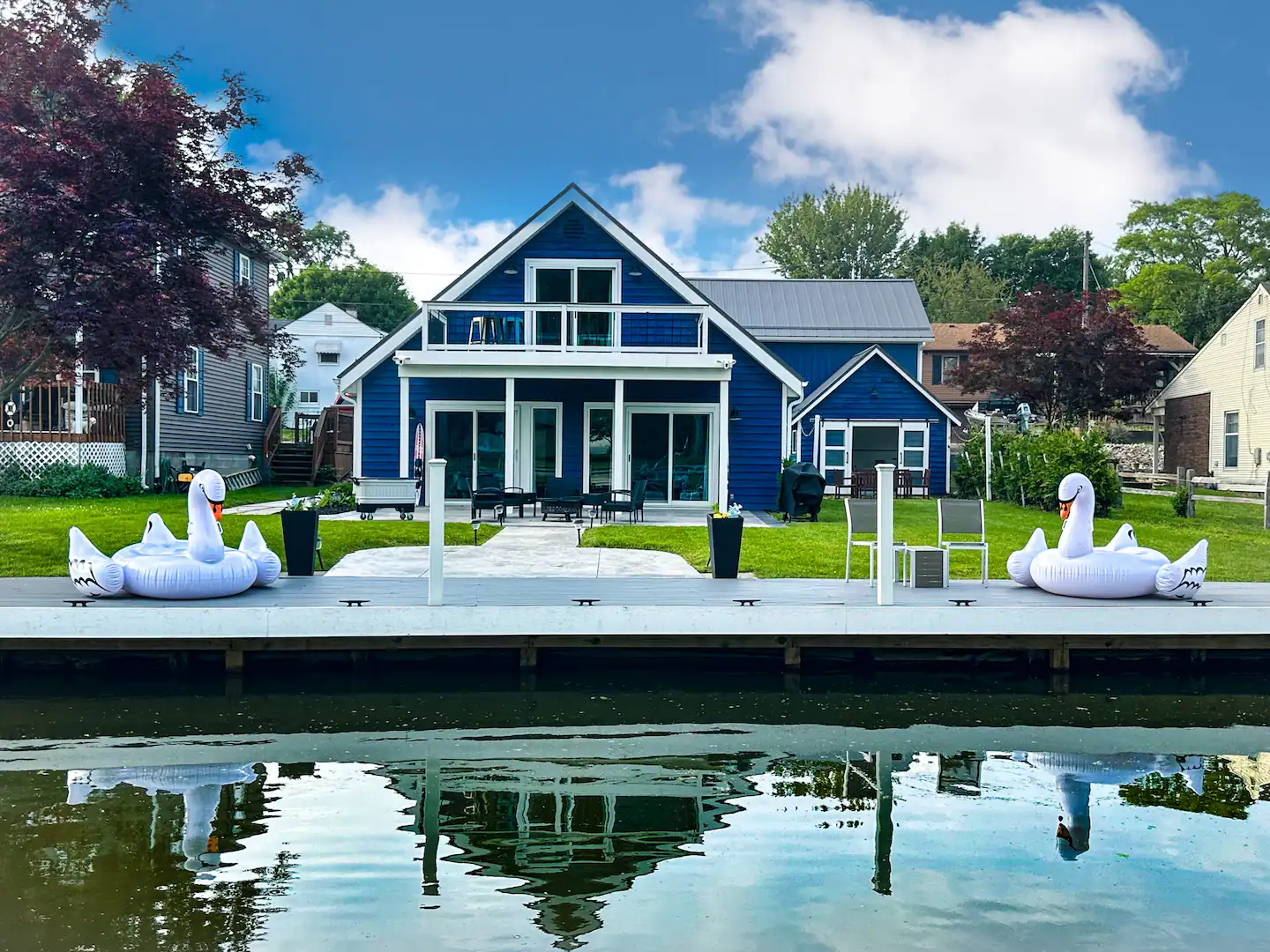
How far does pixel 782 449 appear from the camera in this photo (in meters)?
21.1

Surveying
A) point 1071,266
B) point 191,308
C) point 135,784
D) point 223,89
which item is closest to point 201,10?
point 223,89

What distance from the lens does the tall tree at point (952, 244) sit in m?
61.1

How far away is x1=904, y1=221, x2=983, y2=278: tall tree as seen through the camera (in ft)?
201

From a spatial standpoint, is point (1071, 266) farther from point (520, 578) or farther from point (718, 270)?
point (520, 578)

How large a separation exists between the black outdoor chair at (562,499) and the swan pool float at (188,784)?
1020 centimetres

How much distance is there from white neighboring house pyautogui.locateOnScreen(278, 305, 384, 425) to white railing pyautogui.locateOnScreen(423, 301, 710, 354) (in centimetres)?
2739

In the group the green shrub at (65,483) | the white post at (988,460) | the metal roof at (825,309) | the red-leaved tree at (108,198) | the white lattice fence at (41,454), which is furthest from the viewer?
the metal roof at (825,309)

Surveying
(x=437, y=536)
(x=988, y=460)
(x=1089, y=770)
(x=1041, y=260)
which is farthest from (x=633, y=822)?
(x=1041, y=260)

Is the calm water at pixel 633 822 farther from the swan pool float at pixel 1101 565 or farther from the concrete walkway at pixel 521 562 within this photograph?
the concrete walkway at pixel 521 562

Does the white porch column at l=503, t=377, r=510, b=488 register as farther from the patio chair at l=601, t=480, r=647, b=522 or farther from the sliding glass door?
the sliding glass door

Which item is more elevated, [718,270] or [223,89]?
[718,270]

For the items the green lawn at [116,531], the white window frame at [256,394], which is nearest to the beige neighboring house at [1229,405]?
the green lawn at [116,531]

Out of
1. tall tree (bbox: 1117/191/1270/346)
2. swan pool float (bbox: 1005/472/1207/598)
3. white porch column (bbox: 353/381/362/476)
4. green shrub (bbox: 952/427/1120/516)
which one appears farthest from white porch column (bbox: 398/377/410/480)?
tall tree (bbox: 1117/191/1270/346)

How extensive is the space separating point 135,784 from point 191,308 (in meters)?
7.96
